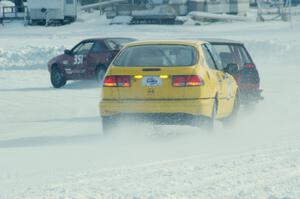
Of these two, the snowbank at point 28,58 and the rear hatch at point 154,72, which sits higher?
the rear hatch at point 154,72

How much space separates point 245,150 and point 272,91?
39.9 feet

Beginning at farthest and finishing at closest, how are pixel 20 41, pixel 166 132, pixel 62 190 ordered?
pixel 20 41
pixel 166 132
pixel 62 190

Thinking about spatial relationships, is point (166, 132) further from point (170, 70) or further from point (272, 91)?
point (272, 91)

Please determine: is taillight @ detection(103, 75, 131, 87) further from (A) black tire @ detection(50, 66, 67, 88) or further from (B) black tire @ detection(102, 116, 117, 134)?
(A) black tire @ detection(50, 66, 67, 88)

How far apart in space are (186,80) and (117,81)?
3.31 feet

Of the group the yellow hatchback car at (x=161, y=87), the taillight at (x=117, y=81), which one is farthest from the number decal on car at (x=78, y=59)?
the taillight at (x=117, y=81)

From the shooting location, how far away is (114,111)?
12812 millimetres

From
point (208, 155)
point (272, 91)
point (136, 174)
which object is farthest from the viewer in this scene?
point (272, 91)

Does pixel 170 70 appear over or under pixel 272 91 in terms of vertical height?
over

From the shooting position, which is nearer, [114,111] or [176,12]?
[114,111]

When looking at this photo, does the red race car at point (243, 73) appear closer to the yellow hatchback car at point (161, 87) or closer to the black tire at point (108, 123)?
the yellow hatchback car at point (161, 87)


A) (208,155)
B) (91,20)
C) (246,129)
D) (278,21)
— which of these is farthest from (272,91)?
(91,20)

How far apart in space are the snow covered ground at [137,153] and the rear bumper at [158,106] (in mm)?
421

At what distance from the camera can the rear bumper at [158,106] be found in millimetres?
12609
